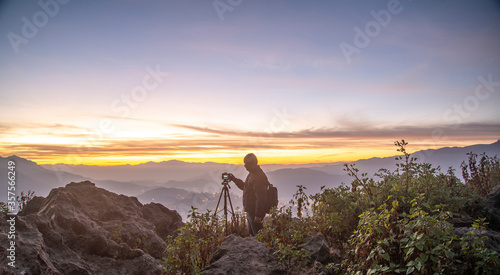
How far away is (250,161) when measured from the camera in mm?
9570

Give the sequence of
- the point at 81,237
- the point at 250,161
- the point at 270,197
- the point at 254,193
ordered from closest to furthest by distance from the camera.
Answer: the point at 81,237
the point at 270,197
the point at 254,193
the point at 250,161

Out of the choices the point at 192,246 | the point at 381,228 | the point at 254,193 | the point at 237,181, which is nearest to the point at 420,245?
the point at 381,228

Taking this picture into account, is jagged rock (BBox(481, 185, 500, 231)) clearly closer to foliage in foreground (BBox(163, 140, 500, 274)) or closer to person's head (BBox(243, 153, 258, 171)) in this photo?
foliage in foreground (BBox(163, 140, 500, 274))

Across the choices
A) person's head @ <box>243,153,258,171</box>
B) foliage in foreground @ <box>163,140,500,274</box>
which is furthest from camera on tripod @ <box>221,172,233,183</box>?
foliage in foreground @ <box>163,140,500,274</box>

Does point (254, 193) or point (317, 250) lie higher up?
point (254, 193)

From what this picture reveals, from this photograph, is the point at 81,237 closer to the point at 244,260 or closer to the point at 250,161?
the point at 244,260

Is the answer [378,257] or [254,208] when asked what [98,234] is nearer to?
[254,208]

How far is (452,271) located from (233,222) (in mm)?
8298

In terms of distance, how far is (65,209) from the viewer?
267 inches

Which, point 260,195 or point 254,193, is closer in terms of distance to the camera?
point 260,195

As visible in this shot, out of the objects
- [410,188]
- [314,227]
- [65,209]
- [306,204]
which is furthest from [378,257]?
[65,209]

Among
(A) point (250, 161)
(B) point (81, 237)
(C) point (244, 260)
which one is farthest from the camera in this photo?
(A) point (250, 161)

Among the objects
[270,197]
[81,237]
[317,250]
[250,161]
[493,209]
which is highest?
[250,161]

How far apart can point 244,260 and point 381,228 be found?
2.54 meters
